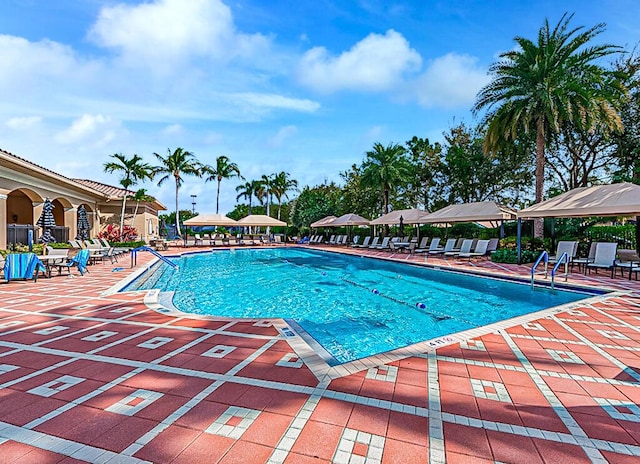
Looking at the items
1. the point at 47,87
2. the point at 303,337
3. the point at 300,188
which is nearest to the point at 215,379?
the point at 303,337

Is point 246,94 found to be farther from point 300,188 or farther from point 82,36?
point 300,188

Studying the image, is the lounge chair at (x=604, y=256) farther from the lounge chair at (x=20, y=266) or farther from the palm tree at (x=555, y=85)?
the lounge chair at (x=20, y=266)

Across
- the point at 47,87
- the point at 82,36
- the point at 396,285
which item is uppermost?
the point at 82,36

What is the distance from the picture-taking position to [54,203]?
19.7 metres

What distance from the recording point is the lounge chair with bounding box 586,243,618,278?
33.1 ft

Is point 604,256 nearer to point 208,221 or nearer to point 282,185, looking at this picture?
point 208,221

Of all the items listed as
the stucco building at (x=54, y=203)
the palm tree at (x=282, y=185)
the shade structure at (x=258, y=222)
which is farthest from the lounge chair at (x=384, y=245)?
the palm tree at (x=282, y=185)

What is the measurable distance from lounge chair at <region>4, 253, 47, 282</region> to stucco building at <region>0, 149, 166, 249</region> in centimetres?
401

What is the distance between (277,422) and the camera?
8.45 ft

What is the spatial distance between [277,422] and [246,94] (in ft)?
48.8

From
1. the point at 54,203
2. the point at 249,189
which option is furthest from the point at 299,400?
the point at 249,189

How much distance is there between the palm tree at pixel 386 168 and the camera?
2434cm

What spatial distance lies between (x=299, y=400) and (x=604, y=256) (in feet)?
38.0

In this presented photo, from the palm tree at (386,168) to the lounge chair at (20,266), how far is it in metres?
20.0
